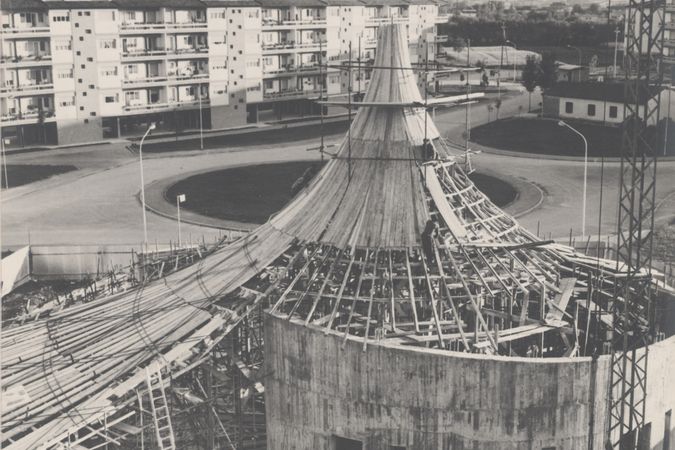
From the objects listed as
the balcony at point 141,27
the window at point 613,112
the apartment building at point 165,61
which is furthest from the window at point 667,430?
the balcony at point 141,27

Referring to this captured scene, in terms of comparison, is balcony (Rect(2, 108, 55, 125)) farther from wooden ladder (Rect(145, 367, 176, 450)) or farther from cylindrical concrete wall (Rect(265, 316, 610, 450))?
cylindrical concrete wall (Rect(265, 316, 610, 450))

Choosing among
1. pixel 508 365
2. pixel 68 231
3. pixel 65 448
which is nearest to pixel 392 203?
pixel 508 365

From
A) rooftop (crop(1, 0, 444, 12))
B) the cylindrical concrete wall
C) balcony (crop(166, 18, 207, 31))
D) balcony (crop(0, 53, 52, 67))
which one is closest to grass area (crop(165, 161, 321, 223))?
balcony (crop(0, 53, 52, 67))

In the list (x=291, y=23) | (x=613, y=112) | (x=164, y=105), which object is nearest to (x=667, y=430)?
(x=613, y=112)

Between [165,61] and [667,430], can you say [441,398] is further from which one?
[165,61]

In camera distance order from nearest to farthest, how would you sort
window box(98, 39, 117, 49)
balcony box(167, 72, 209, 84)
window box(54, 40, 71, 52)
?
1. window box(54, 40, 71, 52)
2. window box(98, 39, 117, 49)
3. balcony box(167, 72, 209, 84)
